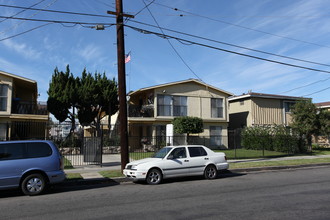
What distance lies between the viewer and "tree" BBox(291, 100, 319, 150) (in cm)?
2439

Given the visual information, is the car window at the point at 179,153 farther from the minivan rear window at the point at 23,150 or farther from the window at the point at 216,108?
the window at the point at 216,108

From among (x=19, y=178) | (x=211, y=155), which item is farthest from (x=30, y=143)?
(x=211, y=155)

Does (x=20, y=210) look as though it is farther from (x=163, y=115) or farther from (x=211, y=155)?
(x=163, y=115)

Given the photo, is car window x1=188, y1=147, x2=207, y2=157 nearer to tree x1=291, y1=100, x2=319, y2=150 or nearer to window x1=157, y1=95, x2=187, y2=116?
tree x1=291, y1=100, x2=319, y2=150

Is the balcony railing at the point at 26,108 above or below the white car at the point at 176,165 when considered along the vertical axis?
above

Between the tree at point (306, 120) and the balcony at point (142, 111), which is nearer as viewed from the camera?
the tree at point (306, 120)

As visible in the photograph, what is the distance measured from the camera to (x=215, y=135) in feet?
94.7

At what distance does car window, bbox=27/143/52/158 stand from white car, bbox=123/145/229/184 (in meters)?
2.98

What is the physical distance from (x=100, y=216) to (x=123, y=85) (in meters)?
6.91

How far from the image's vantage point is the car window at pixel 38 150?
8914mm

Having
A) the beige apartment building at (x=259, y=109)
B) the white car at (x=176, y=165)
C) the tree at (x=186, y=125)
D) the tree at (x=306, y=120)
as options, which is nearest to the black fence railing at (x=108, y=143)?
the tree at (x=186, y=125)

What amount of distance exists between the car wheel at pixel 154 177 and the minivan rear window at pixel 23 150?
3.45 metres

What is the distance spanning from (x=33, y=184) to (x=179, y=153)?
5.15 meters

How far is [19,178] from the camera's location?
28.0 feet
